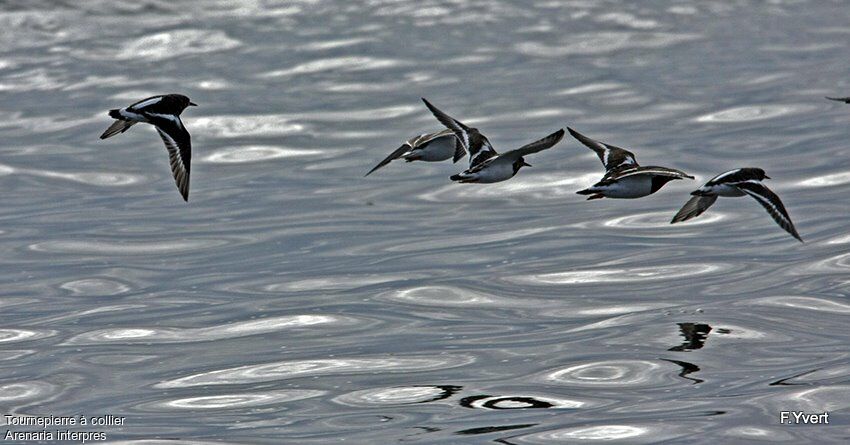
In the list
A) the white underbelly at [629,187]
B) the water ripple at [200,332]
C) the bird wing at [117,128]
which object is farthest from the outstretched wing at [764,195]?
the bird wing at [117,128]

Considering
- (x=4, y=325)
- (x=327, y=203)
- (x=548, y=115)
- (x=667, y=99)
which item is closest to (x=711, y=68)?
(x=667, y=99)

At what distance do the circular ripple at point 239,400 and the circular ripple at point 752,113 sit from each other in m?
16.1

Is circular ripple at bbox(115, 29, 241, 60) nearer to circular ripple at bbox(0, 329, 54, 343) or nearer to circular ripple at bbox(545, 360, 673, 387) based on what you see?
circular ripple at bbox(0, 329, 54, 343)

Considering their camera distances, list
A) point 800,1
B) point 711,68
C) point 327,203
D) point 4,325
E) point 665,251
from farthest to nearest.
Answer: point 800,1, point 711,68, point 327,203, point 665,251, point 4,325

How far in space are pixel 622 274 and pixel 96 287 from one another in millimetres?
6974

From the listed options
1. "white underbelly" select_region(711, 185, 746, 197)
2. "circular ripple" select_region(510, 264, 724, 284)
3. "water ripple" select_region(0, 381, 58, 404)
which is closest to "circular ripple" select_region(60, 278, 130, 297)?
"water ripple" select_region(0, 381, 58, 404)

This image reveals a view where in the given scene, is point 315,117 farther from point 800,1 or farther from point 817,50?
point 800,1

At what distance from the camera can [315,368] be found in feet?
50.3

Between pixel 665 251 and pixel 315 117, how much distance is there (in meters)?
11.7

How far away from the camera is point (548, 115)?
2902cm

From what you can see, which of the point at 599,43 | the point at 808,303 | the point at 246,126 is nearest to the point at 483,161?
the point at 808,303

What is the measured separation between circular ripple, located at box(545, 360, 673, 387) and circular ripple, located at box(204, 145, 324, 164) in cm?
1303

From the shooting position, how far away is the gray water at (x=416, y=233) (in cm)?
1430

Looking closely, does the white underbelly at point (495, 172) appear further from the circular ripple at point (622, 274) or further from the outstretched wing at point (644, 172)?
the circular ripple at point (622, 274)
